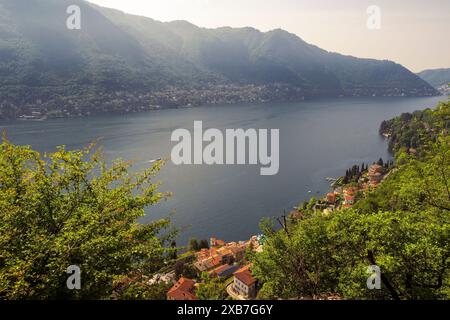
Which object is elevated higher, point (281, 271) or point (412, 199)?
point (412, 199)

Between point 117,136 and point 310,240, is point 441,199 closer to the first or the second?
point 310,240

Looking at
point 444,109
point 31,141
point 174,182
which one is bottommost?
point 174,182

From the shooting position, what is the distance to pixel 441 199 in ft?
38.5

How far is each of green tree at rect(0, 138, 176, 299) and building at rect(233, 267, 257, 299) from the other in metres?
29.9

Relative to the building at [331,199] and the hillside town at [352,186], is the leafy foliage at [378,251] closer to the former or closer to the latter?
the hillside town at [352,186]

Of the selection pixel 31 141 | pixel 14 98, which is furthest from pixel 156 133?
pixel 14 98

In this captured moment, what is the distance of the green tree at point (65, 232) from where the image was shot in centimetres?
716

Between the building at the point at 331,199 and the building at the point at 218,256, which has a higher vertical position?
the building at the point at 331,199

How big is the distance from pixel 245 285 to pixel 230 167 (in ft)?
196

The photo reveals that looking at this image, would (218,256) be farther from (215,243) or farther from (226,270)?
(215,243)

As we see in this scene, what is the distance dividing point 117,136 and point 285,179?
75232mm

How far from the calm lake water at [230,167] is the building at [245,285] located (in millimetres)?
11637

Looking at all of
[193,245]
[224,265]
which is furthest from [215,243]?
[224,265]

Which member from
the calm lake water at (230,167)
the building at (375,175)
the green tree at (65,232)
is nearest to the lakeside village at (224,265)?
the calm lake water at (230,167)
